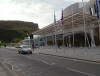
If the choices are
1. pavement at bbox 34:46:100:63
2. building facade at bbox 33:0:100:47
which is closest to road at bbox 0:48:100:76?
pavement at bbox 34:46:100:63

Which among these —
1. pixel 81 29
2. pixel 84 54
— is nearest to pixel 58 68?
pixel 84 54

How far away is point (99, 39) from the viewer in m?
33.2

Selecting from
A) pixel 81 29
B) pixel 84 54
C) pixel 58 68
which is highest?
pixel 81 29

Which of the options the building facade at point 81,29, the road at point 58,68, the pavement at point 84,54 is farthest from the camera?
the building facade at point 81,29

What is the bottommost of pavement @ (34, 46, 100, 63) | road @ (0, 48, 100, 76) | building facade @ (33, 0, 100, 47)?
road @ (0, 48, 100, 76)

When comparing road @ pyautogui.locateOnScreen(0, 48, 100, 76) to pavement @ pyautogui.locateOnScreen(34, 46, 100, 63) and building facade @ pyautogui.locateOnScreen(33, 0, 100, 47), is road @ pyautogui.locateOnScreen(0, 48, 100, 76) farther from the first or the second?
building facade @ pyautogui.locateOnScreen(33, 0, 100, 47)

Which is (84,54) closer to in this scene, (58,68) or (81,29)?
(58,68)

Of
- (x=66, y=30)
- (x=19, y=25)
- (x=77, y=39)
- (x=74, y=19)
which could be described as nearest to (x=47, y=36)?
(x=66, y=30)

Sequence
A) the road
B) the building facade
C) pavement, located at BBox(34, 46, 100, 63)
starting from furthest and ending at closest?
the building facade → pavement, located at BBox(34, 46, 100, 63) → the road

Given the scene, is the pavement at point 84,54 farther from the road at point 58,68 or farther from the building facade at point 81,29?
the building facade at point 81,29

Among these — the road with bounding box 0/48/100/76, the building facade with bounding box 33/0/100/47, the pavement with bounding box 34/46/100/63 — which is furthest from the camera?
the building facade with bounding box 33/0/100/47

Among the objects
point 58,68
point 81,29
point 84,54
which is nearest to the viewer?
point 58,68

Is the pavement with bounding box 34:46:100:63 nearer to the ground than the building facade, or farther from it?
nearer to the ground

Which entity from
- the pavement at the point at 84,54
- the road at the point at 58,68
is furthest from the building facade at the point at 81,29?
the road at the point at 58,68
